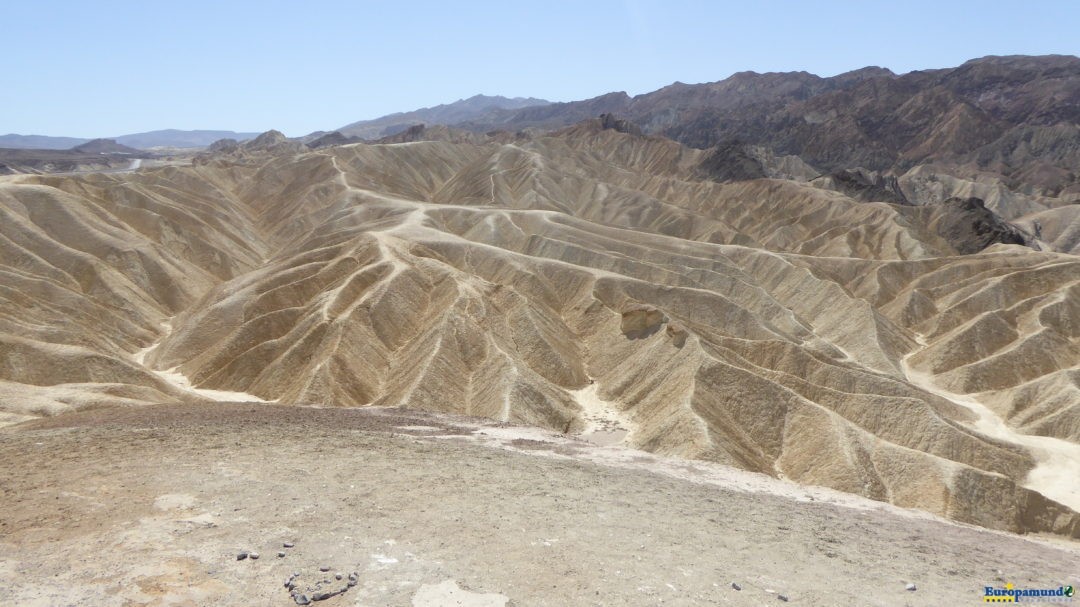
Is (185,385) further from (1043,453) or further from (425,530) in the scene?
(1043,453)

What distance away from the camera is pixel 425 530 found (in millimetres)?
17266

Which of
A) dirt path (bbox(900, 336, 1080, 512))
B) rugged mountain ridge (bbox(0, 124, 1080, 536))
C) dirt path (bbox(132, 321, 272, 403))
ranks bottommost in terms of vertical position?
dirt path (bbox(900, 336, 1080, 512))

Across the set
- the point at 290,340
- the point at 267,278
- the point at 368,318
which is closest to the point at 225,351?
the point at 290,340

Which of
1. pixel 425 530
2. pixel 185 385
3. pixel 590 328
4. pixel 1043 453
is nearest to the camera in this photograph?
pixel 425 530

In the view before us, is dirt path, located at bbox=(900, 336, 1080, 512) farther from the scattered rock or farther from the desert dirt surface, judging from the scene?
the desert dirt surface

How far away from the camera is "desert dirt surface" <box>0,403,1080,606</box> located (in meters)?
14.6

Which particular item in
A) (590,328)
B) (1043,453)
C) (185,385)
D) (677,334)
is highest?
(677,334)

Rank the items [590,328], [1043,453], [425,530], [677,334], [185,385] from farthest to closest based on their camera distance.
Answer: [590,328]
[185,385]
[677,334]
[1043,453]
[425,530]

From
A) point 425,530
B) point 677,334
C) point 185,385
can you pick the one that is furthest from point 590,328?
point 425,530

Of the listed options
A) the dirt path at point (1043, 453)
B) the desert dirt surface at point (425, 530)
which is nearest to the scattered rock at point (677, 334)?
the dirt path at point (1043, 453)

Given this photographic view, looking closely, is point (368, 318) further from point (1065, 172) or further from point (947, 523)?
point (1065, 172)

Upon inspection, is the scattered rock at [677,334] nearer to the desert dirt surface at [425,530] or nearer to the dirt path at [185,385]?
the desert dirt surface at [425,530]

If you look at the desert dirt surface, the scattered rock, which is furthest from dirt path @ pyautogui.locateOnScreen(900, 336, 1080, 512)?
the desert dirt surface

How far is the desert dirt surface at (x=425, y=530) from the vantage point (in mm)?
14562
